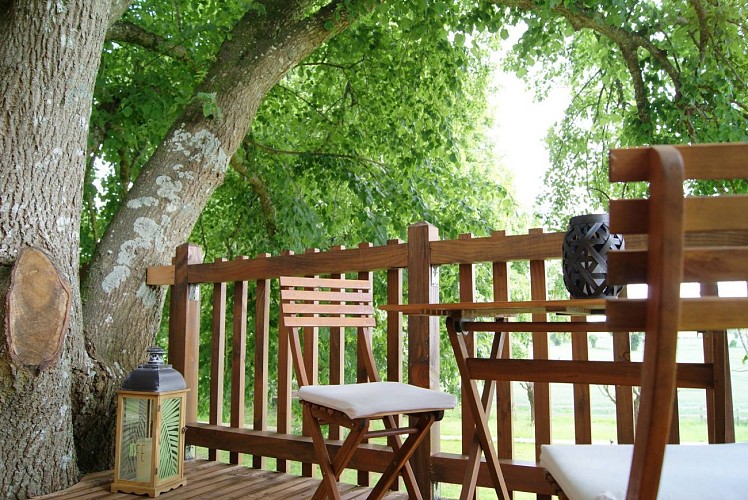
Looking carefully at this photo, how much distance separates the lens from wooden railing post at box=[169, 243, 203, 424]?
380cm

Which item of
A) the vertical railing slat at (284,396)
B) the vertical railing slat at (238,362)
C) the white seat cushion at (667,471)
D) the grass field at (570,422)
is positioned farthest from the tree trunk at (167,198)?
the grass field at (570,422)

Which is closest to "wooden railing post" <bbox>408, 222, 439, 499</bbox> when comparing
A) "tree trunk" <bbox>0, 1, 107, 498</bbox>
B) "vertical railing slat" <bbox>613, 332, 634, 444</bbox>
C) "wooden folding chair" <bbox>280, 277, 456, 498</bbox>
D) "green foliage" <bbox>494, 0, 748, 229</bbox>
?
"wooden folding chair" <bbox>280, 277, 456, 498</bbox>

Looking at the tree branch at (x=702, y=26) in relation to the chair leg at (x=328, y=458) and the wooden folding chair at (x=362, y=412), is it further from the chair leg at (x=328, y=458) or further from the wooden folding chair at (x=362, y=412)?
the chair leg at (x=328, y=458)

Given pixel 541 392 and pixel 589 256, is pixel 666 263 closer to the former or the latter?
pixel 589 256

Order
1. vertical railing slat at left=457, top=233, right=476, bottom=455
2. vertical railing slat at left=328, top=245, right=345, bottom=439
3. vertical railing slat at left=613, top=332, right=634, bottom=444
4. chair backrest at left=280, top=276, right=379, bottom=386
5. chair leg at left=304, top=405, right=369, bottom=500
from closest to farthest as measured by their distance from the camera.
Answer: chair leg at left=304, top=405, right=369, bottom=500
vertical railing slat at left=613, top=332, right=634, bottom=444
chair backrest at left=280, top=276, right=379, bottom=386
vertical railing slat at left=457, top=233, right=476, bottom=455
vertical railing slat at left=328, top=245, right=345, bottom=439

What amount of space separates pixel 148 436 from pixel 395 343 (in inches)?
47.0

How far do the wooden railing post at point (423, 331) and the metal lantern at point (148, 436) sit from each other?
1144 millimetres

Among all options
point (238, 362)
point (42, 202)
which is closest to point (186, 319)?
point (238, 362)

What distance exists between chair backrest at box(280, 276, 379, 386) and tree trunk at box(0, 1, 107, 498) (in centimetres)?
122

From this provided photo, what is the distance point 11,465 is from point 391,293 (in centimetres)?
182

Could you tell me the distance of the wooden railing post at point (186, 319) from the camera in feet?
12.5

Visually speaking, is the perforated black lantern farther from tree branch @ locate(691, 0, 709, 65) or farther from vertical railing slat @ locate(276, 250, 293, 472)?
tree branch @ locate(691, 0, 709, 65)

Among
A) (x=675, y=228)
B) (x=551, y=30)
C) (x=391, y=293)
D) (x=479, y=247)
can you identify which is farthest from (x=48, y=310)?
(x=551, y=30)

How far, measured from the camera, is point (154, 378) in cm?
303
